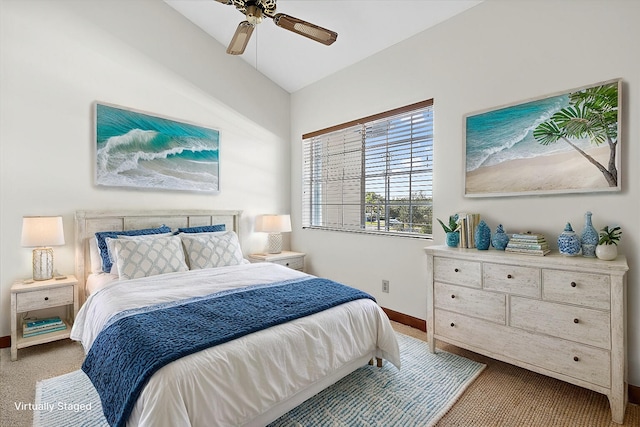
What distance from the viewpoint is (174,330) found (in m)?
1.62

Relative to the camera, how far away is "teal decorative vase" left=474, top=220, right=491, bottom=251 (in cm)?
243

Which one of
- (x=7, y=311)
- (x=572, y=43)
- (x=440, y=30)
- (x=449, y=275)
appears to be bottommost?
(x=7, y=311)

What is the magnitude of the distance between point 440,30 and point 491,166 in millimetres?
1364

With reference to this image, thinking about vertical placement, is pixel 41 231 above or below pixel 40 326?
above

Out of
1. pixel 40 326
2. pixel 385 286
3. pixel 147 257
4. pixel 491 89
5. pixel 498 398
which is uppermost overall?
pixel 491 89

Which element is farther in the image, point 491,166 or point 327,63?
point 327,63

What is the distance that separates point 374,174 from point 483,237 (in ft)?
4.72

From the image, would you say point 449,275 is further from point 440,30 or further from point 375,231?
point 440,30

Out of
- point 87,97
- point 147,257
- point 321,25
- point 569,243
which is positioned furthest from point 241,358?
point 321,25

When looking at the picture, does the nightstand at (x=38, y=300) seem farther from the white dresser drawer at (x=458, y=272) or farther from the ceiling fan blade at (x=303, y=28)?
the white dresser drawer at (x=458, y=272)

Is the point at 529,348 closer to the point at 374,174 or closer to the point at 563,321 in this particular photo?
the point at 563,321

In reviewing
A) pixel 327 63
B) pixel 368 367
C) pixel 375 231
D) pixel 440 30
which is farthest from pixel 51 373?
pixel 440 30

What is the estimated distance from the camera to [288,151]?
4.60 metres

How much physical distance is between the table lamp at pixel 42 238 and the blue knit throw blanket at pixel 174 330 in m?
1.34
